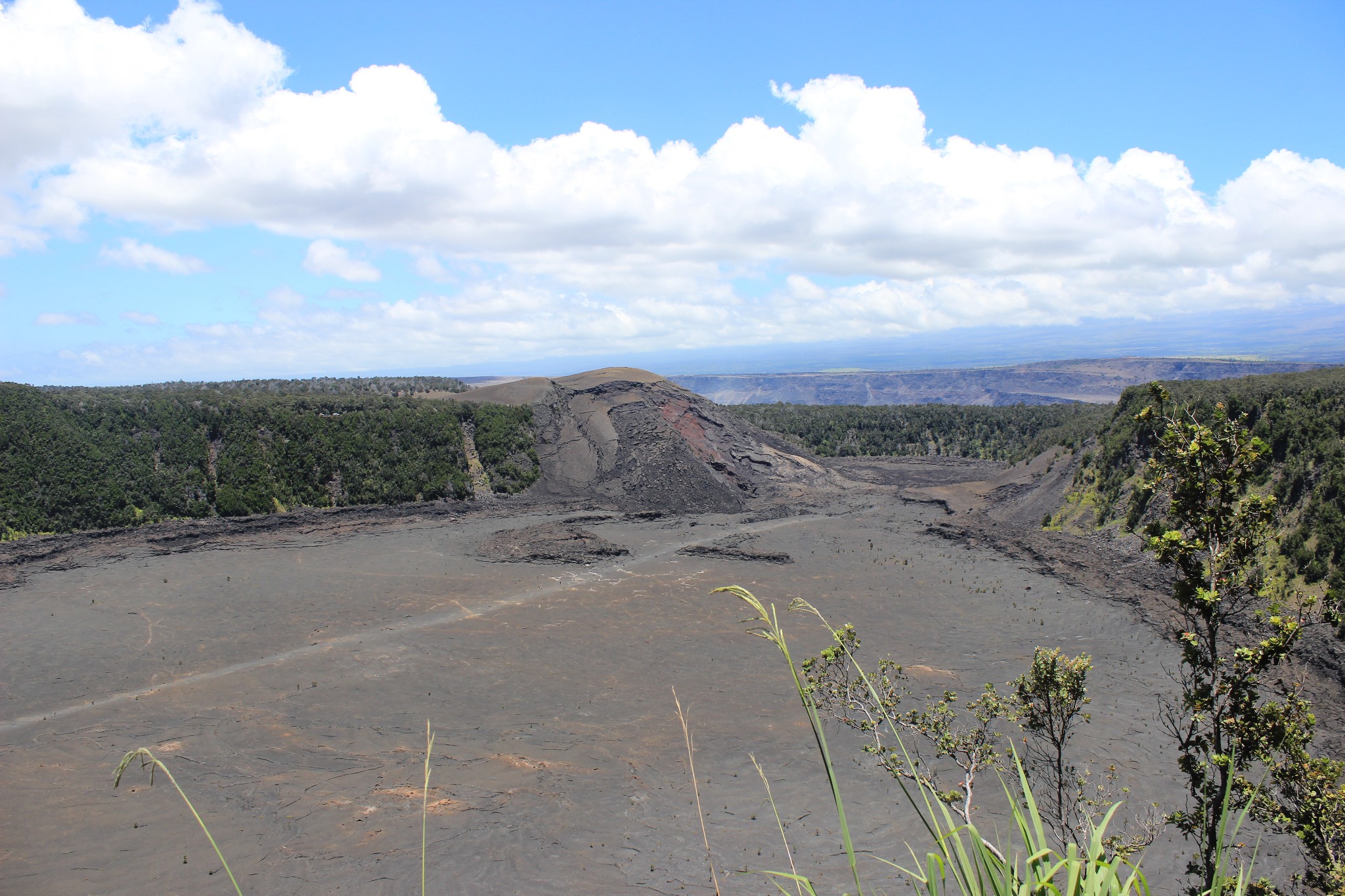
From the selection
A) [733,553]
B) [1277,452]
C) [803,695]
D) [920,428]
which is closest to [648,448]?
[733,553]

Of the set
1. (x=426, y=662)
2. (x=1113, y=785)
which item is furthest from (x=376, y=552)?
(x=1113, y=785)

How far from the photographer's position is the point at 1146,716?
12195 mm

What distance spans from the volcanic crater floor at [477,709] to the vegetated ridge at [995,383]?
3528 inches

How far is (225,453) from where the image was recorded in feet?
96.3

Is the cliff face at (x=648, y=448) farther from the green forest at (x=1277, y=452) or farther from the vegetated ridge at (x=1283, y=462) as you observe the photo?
the vegetated ridge at (x=1283, y=462)

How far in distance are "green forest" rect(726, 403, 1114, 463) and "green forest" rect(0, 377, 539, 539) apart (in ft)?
68.6

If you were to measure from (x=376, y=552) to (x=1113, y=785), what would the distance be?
20.1 metres

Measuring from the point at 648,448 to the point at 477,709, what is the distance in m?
21.8

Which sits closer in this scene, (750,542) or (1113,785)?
(1113,785)

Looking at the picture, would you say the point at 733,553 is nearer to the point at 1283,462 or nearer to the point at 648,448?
the point at 648,448

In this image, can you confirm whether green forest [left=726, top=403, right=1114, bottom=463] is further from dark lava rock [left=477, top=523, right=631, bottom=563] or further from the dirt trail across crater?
dark lava rock [left=477, top=523, right=631, bottom=563]

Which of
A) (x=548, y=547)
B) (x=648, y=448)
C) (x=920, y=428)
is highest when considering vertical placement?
(x=648, y=448)

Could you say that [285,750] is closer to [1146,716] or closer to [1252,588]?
[1252,588]

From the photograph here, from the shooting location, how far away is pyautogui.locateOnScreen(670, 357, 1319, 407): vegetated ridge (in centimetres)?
10425
